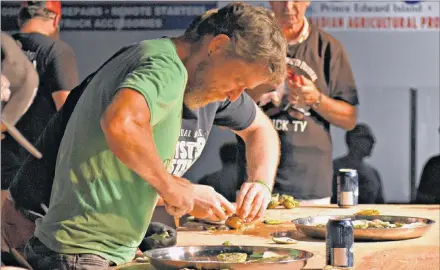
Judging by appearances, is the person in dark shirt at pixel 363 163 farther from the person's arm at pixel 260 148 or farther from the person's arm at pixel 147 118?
the person's arm at pixel 147 118

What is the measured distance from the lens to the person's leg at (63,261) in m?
1.72

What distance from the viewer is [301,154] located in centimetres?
389

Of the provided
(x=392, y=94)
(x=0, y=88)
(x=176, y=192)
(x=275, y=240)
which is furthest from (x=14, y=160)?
(x=0, y=88)

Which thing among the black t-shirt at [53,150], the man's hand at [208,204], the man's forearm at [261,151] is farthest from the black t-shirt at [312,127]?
the man's hand at [208,204]

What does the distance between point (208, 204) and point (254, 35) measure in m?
0.43

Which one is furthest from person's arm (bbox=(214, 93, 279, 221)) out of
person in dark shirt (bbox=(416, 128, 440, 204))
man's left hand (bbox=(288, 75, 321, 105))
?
person in dark shirt (bbox=(416, 128, 440, 204))

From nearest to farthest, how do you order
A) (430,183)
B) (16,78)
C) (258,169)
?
(16,78) < (258,169) < (430,183)

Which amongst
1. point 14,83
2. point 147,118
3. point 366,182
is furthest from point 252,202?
point 366,182

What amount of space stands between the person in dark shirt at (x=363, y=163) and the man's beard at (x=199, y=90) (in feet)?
8.59

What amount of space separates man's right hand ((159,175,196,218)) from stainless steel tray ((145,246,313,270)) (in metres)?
0.09

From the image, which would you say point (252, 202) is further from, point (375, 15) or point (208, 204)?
point (375, 15)

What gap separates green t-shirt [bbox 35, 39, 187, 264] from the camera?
1759 millimetres

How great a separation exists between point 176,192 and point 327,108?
7.28 feet

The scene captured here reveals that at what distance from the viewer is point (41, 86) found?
138 inches
